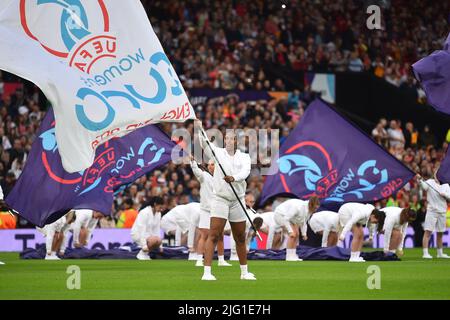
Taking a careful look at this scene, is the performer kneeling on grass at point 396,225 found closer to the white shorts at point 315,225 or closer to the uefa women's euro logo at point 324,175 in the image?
the uefa women's euro logo at point 324,175

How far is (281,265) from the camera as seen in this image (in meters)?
23.5

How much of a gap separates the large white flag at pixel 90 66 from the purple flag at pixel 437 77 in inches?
160

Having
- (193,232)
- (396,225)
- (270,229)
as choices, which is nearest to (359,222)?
(396,225)

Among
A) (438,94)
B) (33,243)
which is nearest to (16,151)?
(33,243)

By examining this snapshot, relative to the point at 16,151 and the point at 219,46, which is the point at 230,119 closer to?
the point at 219,46

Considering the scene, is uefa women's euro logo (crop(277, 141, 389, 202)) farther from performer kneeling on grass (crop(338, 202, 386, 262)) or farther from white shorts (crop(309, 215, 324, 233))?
performer kneeling on grass (crop(338, 202, 386, 262))

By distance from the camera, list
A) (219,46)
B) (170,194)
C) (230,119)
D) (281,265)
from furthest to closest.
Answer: (219,46)
(230,119)
(170,194)
(281,265)

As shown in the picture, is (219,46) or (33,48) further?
(219,46)

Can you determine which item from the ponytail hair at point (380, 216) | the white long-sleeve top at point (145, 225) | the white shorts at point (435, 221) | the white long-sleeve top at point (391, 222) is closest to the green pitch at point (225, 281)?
the ponytail hair at point (380, 216)

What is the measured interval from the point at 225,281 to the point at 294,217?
28.8ft

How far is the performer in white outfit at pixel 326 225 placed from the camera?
28750 millimetres

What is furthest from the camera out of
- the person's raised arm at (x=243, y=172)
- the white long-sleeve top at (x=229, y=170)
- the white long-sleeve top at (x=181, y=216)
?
the white long-sleeve top at (x=181, y=216)

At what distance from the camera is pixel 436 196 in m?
28.6

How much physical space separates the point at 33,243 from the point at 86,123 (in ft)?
46.2
